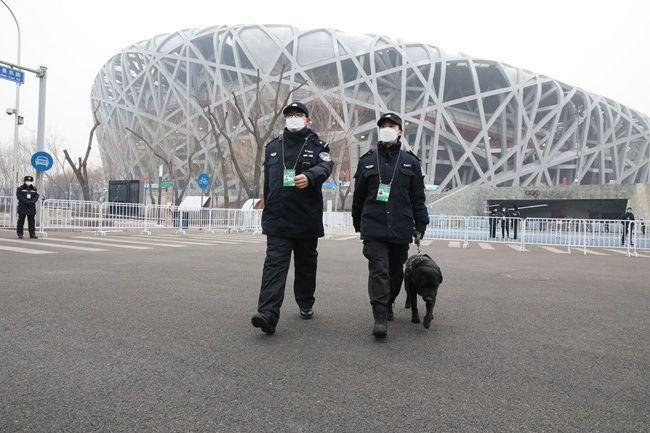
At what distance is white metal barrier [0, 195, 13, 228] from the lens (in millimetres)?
16500

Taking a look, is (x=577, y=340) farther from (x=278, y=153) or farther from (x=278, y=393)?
(x=278, y=153)

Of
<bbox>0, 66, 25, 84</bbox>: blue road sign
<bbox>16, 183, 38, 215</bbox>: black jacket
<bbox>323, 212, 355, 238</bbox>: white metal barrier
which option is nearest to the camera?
<bbox>16, 183, 38, 215</bbox>: black jacket

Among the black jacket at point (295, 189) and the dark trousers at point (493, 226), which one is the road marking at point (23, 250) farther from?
the dark trousers at point (493, 226)

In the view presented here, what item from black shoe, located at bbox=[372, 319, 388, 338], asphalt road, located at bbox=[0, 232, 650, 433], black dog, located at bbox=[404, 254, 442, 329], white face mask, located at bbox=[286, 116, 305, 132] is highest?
white face mask, located at bbox=[286, 116, 305, 132]

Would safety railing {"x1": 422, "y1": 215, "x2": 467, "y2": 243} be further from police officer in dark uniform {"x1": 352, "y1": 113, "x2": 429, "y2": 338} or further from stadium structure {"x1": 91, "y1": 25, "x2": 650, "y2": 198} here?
stadium structure {"x1": 91, "y1": 25, "x2": 650, "y2": 198}

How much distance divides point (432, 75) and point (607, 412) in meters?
54.5

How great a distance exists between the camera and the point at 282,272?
3.51 m

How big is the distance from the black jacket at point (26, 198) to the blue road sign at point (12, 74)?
20.7 feet

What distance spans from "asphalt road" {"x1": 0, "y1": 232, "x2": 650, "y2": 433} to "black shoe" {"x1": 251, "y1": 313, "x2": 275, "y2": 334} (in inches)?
4.2

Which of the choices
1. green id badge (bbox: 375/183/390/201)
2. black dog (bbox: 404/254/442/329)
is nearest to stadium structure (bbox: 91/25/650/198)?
black dog (bbox: 404/254/442/329)

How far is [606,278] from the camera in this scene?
731cm

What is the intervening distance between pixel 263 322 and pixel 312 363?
0.64 metres

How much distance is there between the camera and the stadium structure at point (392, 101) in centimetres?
5209

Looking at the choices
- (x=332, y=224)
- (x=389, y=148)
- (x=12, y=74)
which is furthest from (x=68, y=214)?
(x=389, y=148)
